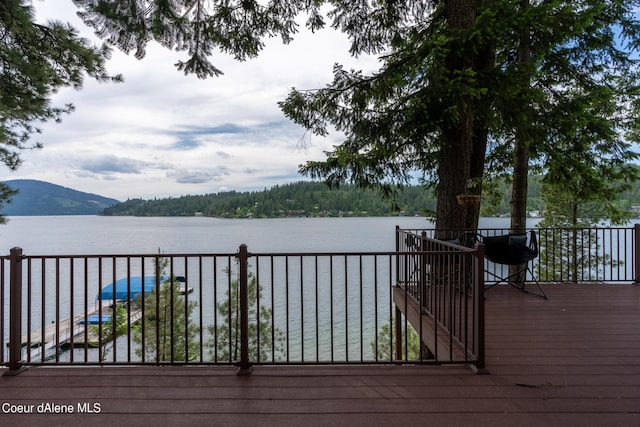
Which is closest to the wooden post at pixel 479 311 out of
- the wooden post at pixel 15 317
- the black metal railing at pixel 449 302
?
the black metal railing at pixel 449 302

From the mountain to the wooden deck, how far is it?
254 ft

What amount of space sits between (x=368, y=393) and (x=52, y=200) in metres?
89.9

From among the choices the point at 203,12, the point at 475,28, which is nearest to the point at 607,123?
the point at 475,28

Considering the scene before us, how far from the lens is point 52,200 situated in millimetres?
72750

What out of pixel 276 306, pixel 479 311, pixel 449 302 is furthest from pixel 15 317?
pixel 276 306

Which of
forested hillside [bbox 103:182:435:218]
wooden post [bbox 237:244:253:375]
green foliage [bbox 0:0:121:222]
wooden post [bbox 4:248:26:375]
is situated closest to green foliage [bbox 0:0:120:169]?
green foliage [bbox 0:0:121:222]

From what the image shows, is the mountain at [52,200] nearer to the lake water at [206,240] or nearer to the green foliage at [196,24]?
the lake water at [206,240]

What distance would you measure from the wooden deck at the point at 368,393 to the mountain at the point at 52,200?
77492 mm

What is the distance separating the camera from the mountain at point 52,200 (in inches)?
2660

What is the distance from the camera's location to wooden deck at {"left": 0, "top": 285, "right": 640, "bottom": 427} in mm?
2168

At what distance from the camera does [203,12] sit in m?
4.04

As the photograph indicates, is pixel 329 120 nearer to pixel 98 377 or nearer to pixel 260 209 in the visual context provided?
pixel 98 377

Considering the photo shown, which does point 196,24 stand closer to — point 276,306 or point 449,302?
point 449,302

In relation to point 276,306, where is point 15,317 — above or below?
above
